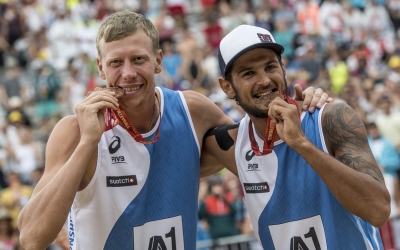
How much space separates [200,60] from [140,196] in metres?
12.7

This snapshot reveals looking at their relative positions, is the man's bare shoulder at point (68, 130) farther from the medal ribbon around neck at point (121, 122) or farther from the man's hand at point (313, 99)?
the man's hand at point (313, 99)

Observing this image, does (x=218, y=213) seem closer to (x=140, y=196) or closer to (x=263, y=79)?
(x=140, y=196)

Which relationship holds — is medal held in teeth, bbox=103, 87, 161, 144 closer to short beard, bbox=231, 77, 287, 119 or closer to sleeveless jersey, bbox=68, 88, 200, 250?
sleeveless jersey, bbox=68, 88, 200, 250

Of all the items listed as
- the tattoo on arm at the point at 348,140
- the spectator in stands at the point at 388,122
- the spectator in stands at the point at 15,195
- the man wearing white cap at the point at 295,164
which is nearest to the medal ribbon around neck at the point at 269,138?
the man wearing white cap at the point at 295,164

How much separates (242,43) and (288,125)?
0.73 meters

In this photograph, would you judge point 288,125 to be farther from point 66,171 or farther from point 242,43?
point 66,171

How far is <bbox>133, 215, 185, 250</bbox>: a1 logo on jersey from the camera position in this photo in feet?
16.5

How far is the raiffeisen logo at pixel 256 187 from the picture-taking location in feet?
16.3

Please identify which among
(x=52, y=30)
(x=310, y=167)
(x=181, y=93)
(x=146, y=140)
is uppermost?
(x=52, y=30)

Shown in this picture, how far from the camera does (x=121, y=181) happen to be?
198 inches

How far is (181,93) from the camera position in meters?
5.61

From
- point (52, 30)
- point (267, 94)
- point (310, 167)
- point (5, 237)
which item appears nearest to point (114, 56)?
point (267, 94)

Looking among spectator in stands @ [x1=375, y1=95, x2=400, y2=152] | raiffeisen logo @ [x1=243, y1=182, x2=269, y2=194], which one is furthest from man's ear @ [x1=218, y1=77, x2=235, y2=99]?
spectator in stands @ [x1=375, y1=95, x2=400, y2=152]

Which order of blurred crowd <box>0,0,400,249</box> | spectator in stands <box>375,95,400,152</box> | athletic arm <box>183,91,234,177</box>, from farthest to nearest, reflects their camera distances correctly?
blurred crowd <box>0,0,400,249</box>
spectator in stands <box>375,95,400,152</box>
athletic arm <box>183,91,234,177</box>
